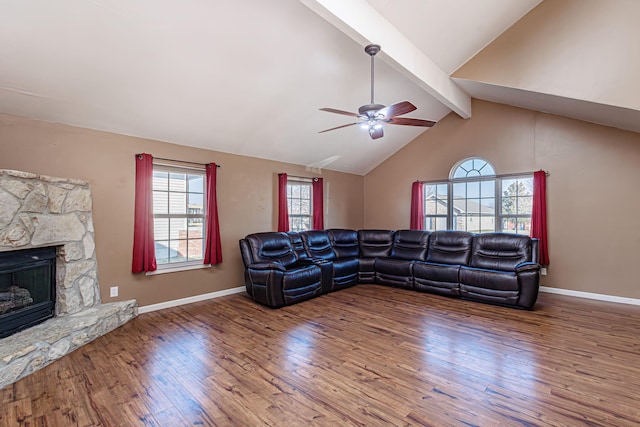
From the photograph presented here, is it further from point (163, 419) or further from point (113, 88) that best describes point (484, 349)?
point (113, 88)

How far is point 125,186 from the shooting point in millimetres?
3865

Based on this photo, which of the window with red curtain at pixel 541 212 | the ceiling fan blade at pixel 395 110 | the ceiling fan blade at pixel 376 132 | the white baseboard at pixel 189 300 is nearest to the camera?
the ceiling fan blade at pixel 395 110

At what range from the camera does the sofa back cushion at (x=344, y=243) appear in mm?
5957

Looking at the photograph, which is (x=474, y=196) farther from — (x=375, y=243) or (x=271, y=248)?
(x=271, y=248)

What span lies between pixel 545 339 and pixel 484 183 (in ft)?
11.1

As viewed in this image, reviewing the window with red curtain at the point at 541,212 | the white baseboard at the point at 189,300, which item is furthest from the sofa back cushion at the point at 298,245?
the window with red curtain at the point at 541,212

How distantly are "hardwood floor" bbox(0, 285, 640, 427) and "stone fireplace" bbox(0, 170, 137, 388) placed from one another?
154mm

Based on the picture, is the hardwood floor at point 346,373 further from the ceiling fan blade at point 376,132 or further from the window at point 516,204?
the ceiling fan blade at point 376,132

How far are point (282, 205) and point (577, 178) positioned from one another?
16.2 ft

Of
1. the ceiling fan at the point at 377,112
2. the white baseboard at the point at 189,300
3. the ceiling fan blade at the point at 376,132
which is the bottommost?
the white baseboard at the point at 189,300

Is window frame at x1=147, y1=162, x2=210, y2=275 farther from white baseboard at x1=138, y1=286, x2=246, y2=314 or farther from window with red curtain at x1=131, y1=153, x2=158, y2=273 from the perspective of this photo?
white baseboard at x1=138, y1=286, x2=246, y2=314

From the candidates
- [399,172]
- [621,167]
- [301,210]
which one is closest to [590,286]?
[621,167]

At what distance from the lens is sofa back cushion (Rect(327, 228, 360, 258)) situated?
5957 millimetres

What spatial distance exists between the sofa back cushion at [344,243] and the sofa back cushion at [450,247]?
146 cm
